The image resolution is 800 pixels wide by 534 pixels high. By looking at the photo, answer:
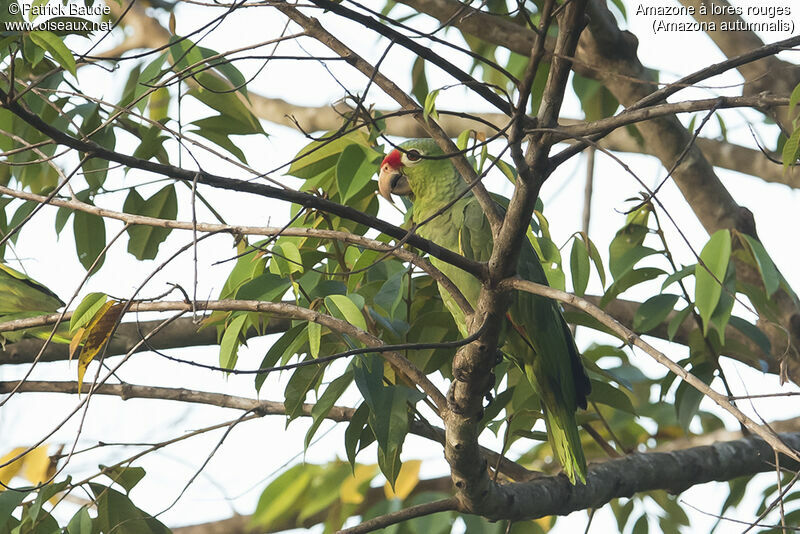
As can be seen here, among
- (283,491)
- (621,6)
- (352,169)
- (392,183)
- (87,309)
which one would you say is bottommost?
(283,491)

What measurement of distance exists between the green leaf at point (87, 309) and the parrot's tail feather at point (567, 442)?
3.97ft

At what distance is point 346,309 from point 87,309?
0.50 meters

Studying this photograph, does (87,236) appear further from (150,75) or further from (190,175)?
(190,175)

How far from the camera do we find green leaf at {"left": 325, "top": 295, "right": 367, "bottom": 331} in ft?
4.98

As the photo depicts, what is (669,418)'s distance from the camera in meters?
2.96

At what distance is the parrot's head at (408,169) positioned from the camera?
8.00ft

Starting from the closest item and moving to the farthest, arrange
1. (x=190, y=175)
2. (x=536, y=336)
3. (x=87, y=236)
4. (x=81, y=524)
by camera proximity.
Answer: (x=190, y=175), (x=81, y=524), (x=536, y=336), (x=87, y=236)

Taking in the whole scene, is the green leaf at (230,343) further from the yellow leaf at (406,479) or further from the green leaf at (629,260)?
the green leaf at (629,260)

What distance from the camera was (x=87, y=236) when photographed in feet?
7.22

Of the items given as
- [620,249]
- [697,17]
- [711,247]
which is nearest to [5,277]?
[620,249]

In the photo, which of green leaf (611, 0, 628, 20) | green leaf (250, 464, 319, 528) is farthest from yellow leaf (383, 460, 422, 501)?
green leaf (611, 0, 628, 20)

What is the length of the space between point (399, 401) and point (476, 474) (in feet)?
0.84

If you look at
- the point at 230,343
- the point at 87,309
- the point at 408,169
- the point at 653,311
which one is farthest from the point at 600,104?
the point at 87,309

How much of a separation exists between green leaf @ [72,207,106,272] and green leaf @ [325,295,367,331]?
94cm
